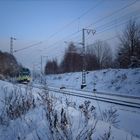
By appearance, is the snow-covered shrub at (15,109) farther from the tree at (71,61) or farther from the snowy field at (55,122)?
the tree at (71,61)

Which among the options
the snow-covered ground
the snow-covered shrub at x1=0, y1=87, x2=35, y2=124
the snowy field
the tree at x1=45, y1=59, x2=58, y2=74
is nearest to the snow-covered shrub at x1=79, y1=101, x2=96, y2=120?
the snowy field

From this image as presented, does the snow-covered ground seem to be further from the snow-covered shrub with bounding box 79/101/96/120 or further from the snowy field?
the snow-covered shrub with bounding box 79/101/96/120

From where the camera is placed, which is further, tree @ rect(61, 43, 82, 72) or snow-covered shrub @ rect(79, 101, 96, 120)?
tree @ rect(61, 43, 82, 72)

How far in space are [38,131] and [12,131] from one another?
4.70 feet

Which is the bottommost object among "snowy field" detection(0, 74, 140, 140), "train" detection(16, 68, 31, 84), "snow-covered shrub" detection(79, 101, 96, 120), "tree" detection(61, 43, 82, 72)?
"snowy field" detection(0, 74, 140, 140)

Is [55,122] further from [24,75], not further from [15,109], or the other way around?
[24,75]

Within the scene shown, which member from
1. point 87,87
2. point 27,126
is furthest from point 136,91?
point 27,126

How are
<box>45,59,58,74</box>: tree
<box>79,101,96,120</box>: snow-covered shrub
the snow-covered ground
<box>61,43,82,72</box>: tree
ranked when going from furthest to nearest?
<box>61,43,82,72</box>: tree → the snow-covered ground → <box>45,59,58,74</box>: tree → <box>79,101,96,120</box>: snow-covered shrub

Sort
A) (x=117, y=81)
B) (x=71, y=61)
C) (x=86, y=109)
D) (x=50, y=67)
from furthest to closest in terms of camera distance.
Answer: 1. (x=71, y=61)
2. (x=50, y=67)
3. (x=117, y=81)
4. (x=86, y=109)

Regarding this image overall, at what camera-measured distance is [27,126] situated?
219 inches

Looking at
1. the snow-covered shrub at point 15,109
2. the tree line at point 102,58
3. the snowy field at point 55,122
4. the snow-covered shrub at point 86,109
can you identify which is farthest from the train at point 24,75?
the snow-covered shrub at point 86,109

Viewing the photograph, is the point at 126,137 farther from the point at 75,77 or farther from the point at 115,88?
the point at 75,77

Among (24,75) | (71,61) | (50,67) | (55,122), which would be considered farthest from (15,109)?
(71,61)

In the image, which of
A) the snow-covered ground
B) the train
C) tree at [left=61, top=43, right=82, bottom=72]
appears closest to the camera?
the snow-covered ground
